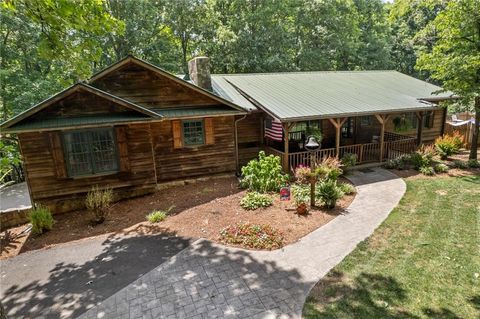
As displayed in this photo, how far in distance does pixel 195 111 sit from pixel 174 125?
1.00 meters

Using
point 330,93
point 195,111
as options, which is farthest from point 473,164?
point 195,111

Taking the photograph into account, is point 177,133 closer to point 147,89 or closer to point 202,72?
point 147,89

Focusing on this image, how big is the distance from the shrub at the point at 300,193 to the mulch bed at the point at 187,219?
435 mm

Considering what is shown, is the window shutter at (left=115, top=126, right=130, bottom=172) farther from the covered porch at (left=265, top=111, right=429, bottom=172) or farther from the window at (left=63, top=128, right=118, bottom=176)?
the covered porch at (left=265, top=111, right=429, bottom=172)

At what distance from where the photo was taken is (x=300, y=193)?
1038 cm

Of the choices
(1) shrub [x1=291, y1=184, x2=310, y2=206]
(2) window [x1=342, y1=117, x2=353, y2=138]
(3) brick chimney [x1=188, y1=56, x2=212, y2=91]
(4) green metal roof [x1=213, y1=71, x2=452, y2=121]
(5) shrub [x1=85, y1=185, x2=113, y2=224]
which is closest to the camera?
(5) shrub [x1=85, y1=185, x2=113, y2=224]

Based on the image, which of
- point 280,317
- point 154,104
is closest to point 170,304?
point 280,317

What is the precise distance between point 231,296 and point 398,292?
303cm

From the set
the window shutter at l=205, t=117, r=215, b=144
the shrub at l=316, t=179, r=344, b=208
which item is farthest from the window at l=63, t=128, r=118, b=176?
the shrub at l=316, t=179, r=344, b=208

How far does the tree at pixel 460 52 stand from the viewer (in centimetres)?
1200

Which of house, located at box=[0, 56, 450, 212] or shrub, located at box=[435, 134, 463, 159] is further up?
house, located at box=[0, 56, 450, 212]

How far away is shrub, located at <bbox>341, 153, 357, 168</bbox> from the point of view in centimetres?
1296

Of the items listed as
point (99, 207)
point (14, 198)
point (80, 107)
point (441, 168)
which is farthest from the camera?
point (441, 168)

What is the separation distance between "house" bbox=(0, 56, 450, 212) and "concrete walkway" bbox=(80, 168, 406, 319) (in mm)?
5145
